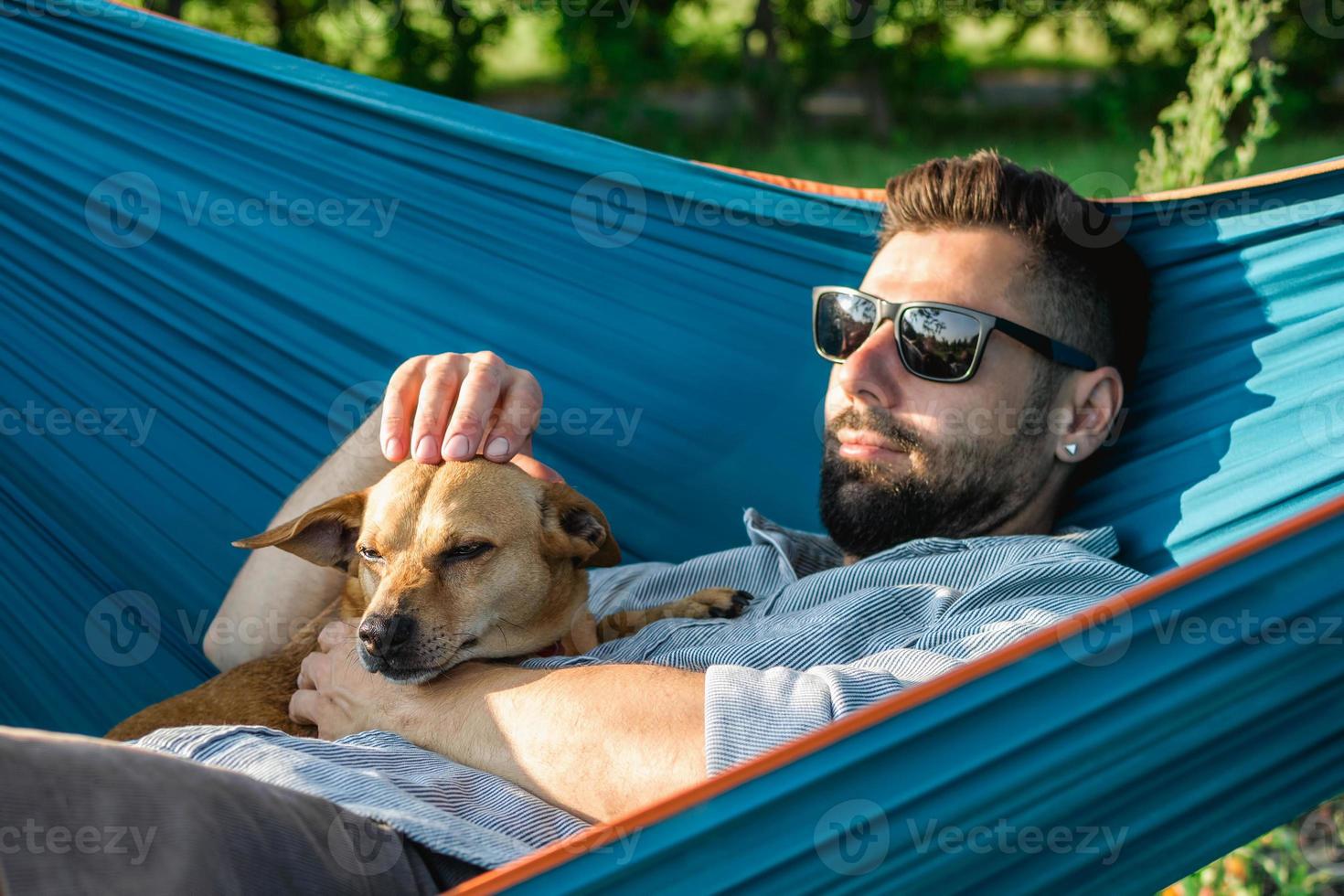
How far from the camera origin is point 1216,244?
210 cm

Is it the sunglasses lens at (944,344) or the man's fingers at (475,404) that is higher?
the sunglasses lens at (944,344)

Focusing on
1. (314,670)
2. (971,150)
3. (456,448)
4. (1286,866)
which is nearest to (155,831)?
(314,670)

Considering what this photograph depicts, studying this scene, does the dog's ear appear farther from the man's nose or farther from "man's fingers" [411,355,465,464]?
the man's nose

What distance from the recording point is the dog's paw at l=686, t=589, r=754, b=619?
2.04 metres

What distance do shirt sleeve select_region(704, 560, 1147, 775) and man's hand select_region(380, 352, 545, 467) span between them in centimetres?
62

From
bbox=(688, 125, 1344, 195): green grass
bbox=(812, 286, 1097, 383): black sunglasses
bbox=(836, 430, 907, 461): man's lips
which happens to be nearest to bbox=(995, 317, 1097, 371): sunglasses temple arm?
bbox=(812, 286, 1097, 383): black sunglasses

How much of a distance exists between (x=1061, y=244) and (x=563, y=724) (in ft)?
3.97

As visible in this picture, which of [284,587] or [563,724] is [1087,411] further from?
[284,587]

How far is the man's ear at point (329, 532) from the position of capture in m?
1.98

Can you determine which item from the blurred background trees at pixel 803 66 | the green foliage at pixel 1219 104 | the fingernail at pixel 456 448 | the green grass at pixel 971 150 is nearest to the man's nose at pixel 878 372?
the fingernail at pixel 456 448

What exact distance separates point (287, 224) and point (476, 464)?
852mm

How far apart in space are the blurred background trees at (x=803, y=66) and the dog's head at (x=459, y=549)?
633 cm

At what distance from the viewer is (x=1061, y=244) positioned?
2133 mm

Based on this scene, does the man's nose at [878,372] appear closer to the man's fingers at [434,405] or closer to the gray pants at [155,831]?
the man's fingers at [434,405]
